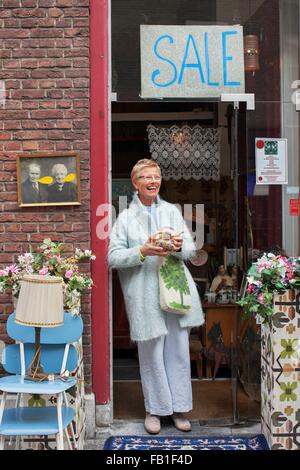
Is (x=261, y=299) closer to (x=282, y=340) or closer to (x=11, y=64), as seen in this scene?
(x=282, y=340)

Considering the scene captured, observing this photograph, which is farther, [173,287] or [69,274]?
[173,287]

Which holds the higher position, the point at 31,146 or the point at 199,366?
the point at 31,146

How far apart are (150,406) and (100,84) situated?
101 inches

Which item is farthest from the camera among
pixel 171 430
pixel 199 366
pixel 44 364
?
pixel 199 366

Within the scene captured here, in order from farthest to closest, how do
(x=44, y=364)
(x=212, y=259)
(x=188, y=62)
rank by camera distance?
(x=212, y=259)
(x=188, y=62)
(x=44, y=364)

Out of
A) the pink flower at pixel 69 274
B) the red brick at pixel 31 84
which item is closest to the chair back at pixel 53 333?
the pink flower at pixel 69 274

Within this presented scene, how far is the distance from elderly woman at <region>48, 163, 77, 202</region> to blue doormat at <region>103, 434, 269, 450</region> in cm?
187

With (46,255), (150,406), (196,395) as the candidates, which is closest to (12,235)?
(46,255)

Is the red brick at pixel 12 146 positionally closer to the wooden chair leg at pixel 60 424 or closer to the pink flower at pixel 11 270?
the pink flower at pixel 11 270

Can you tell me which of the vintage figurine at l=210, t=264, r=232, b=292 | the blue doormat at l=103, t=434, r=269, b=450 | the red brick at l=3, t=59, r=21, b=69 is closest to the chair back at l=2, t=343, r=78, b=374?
the blue doormat at l=103, t=434, r=269, b=450

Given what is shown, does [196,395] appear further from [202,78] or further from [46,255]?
[202,78]

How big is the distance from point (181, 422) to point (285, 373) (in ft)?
3.48

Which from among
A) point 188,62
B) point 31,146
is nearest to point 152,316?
point 31,146

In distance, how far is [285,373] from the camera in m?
4.55
